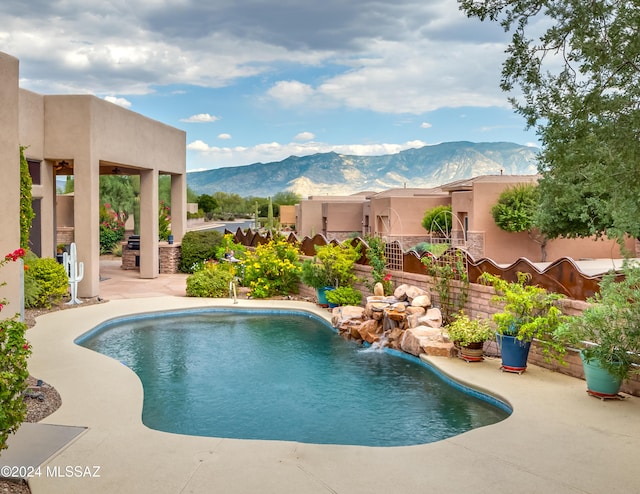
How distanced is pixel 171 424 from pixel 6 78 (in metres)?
6.70

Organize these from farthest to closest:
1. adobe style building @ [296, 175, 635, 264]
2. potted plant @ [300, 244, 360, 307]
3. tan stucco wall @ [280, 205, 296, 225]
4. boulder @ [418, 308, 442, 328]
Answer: tan stucco wall @ [280, 205, 296, 225] → adobe style building @ [296, 175, 635, 264] → potted plant @ [300, 244, 360, 307] → boulder @ [418, 308, 442, 328]

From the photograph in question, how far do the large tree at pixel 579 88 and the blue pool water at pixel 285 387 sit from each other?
3537mm

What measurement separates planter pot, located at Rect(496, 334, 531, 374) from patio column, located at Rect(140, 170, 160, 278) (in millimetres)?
13981

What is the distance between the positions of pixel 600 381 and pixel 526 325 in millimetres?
1312

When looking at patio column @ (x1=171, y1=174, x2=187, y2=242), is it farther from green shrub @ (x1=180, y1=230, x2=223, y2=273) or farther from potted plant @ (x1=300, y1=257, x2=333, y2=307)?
potted plant @ (x1=300, y1=257, x2=333, y2=307)

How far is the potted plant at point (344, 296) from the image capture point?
47.2 feet

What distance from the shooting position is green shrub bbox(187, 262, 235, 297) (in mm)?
16594

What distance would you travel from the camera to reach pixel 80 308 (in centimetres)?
1433

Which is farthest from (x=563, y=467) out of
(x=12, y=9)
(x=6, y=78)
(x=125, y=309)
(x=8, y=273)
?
(x=12, y=9)

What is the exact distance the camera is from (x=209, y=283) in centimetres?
1667

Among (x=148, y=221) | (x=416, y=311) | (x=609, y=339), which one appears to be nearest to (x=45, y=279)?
(x=148, y=221)

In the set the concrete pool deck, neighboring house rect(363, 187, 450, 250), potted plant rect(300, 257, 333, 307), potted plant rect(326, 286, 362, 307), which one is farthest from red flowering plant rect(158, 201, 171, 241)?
the concrete pool deck

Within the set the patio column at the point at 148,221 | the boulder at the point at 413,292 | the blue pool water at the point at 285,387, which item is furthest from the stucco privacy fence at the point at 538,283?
the patio column at the point at 148,221

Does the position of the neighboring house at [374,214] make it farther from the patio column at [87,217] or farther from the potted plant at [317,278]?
the patio column at [87,217]
